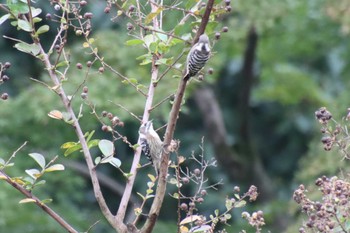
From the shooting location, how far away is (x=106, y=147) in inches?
115

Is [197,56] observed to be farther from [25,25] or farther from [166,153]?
[25,25]

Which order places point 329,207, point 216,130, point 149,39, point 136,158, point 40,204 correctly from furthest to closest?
point 216,130 < point 149,39 < point 136,158 < point 40,204 < point 329,207

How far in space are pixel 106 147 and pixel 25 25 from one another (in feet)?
1.50

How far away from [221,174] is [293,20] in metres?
2.14

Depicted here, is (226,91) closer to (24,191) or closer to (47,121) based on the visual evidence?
(47,121)

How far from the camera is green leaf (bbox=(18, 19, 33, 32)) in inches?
112

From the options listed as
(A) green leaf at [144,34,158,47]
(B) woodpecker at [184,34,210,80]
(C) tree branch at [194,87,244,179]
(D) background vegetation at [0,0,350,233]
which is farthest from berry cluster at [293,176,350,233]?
(C) tree branch at [194,87,244,179]

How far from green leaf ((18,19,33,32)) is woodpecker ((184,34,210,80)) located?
0.50m

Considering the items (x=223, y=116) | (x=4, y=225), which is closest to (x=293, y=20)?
(x=223, y=116)

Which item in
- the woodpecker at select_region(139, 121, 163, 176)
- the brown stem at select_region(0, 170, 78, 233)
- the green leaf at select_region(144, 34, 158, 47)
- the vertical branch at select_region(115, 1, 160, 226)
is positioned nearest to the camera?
the brown stem at select_region(0, 170, 78, 233)

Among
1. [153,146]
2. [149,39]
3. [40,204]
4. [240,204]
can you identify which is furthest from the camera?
[153,146]

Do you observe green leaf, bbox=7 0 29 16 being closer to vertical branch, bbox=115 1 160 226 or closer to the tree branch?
vertical branch, bbox=115 1 160 226

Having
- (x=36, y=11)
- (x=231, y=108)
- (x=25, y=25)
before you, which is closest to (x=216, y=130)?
(x=231, y=108)

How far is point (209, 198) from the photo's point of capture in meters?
10.0
